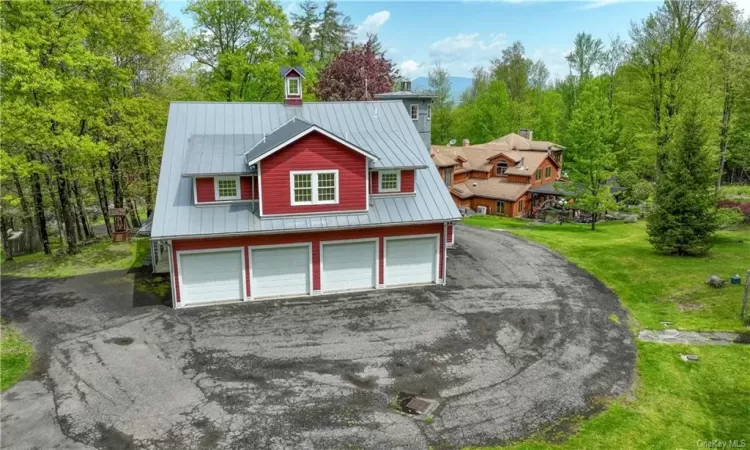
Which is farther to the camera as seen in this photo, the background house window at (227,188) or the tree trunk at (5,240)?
the tree trunk at (5,240)

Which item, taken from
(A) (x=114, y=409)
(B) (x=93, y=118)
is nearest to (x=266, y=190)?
(A) (x=114, y=409)

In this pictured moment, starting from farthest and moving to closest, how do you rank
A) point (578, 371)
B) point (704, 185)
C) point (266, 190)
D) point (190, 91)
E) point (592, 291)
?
point (190, 91) → point (704, 185) → point (592, 291) → point (266, 190) → point (578, 371)

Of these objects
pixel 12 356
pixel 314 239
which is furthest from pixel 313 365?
pixel 12 356

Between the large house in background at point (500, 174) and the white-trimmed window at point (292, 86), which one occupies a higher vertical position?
the white-trimmed window at point (292, 86)

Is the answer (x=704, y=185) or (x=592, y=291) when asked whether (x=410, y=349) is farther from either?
(x=704, y=185)

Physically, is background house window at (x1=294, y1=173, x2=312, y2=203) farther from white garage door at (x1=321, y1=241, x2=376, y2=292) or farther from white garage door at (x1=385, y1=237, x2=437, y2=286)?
white garage door at (x1=385, y1=237, x2=437, y2=286)

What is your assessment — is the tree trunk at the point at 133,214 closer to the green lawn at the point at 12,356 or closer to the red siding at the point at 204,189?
the red siding at the point at 204,189

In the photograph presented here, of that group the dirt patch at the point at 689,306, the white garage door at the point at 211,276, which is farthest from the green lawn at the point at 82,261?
the dirt patch at the point at 689,306
